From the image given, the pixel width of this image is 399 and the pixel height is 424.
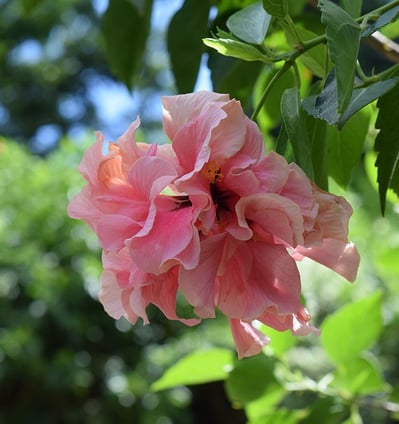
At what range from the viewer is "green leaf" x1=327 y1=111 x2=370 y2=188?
0.47 metres

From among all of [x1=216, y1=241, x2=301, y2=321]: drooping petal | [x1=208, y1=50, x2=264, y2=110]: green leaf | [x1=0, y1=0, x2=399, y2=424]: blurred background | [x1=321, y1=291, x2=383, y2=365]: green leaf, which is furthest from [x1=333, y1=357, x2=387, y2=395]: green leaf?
[x1=0, y1=0, x2=399, y2=424]: blurred background

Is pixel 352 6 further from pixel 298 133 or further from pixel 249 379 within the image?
pixel 249 379

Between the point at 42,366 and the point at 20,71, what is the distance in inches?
150

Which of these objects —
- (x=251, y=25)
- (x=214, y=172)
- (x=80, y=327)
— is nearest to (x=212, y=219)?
(x=214, y=172)

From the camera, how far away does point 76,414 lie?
82.2 inches

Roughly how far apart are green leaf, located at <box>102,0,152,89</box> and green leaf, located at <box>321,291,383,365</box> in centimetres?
29

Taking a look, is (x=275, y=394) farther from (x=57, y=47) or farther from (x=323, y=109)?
(x=57, y=47)

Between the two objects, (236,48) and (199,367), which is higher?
(236,48)

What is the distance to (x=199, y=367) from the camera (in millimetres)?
688

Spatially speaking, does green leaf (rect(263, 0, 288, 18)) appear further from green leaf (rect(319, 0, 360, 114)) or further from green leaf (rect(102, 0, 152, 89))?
green leaf (rect(102, 0, 152, 89))

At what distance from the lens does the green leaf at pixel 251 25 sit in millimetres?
394

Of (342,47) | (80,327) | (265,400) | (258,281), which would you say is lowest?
(80,327)

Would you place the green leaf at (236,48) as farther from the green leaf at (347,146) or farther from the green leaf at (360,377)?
the green leaf at (360,377)

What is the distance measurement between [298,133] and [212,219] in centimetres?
5
